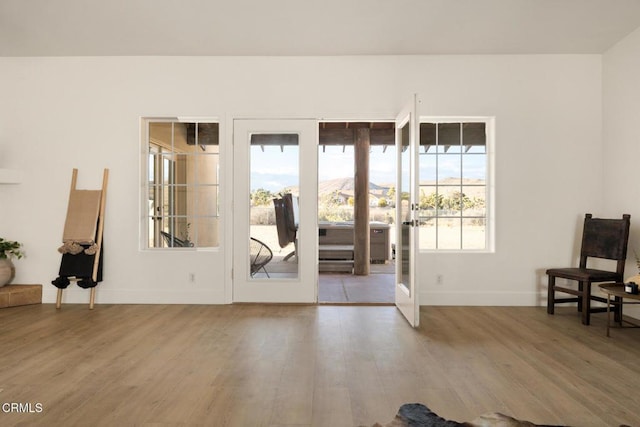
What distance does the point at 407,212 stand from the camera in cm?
407

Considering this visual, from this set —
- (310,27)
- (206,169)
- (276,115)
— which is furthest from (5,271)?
(310,27)

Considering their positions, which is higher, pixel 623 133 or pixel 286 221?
pixel 623 133

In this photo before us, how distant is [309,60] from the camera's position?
469cm

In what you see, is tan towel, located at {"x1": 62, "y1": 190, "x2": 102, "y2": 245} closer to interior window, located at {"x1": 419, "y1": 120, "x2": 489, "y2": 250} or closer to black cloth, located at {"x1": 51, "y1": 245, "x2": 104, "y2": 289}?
black cloth, located at {"x1": 51, "y1": 245, "x2": 104, "y2": 289}

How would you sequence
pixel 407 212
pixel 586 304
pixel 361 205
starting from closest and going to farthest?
1. pixel 586 304
2. pixel 407 212
3. pixel 361 205

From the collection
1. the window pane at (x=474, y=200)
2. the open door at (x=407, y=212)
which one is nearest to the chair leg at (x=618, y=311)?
the window pane at (x=474, y=200)

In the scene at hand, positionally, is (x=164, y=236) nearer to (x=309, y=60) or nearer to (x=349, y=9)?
(x=309, y=60)

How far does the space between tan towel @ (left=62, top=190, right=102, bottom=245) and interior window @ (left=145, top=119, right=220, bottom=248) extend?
0.54 meters

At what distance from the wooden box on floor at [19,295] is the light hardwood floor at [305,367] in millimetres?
296

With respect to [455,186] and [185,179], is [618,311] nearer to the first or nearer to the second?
[455,186]

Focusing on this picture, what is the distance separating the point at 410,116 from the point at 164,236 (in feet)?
9.86

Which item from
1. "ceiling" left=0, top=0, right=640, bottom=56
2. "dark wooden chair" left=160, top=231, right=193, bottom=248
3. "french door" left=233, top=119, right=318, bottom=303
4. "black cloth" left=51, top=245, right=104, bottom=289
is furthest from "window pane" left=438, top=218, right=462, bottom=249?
"black cloth" left=51, top=245, right=104, bottom=289

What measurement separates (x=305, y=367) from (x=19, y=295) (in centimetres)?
347

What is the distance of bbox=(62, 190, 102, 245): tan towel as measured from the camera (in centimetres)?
447
